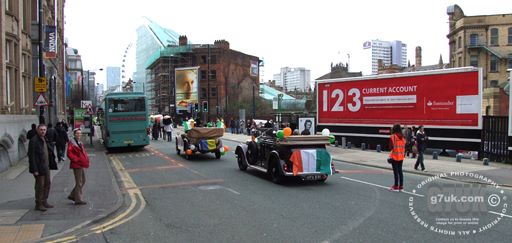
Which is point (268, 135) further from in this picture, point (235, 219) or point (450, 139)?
point (450, 139)

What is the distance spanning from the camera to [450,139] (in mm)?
21594

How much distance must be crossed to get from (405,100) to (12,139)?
1789 cm

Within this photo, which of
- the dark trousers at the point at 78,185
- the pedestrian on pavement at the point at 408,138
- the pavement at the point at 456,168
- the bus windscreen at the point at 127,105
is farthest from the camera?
the bus windscreen at the point at 127,105

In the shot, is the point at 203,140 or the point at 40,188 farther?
the point at 203,140

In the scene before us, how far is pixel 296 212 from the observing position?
916cm

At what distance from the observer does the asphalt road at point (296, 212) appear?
7391mm

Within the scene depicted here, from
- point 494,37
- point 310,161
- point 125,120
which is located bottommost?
point 310,161

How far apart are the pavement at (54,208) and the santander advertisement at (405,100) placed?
15169 mm

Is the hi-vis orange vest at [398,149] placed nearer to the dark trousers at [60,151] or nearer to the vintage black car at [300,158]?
the vintage black car at [300,158]

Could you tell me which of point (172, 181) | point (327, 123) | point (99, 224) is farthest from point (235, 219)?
point (327, 123)

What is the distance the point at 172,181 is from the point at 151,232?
6100 millimetres

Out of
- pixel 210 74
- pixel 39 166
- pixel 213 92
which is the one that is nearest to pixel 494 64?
pixel 213 92

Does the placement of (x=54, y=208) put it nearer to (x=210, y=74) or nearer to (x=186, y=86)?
(x=186, y=86)

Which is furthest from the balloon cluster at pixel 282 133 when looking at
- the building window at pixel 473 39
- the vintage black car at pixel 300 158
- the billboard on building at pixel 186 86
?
the billboard on building at pixel 186 86
